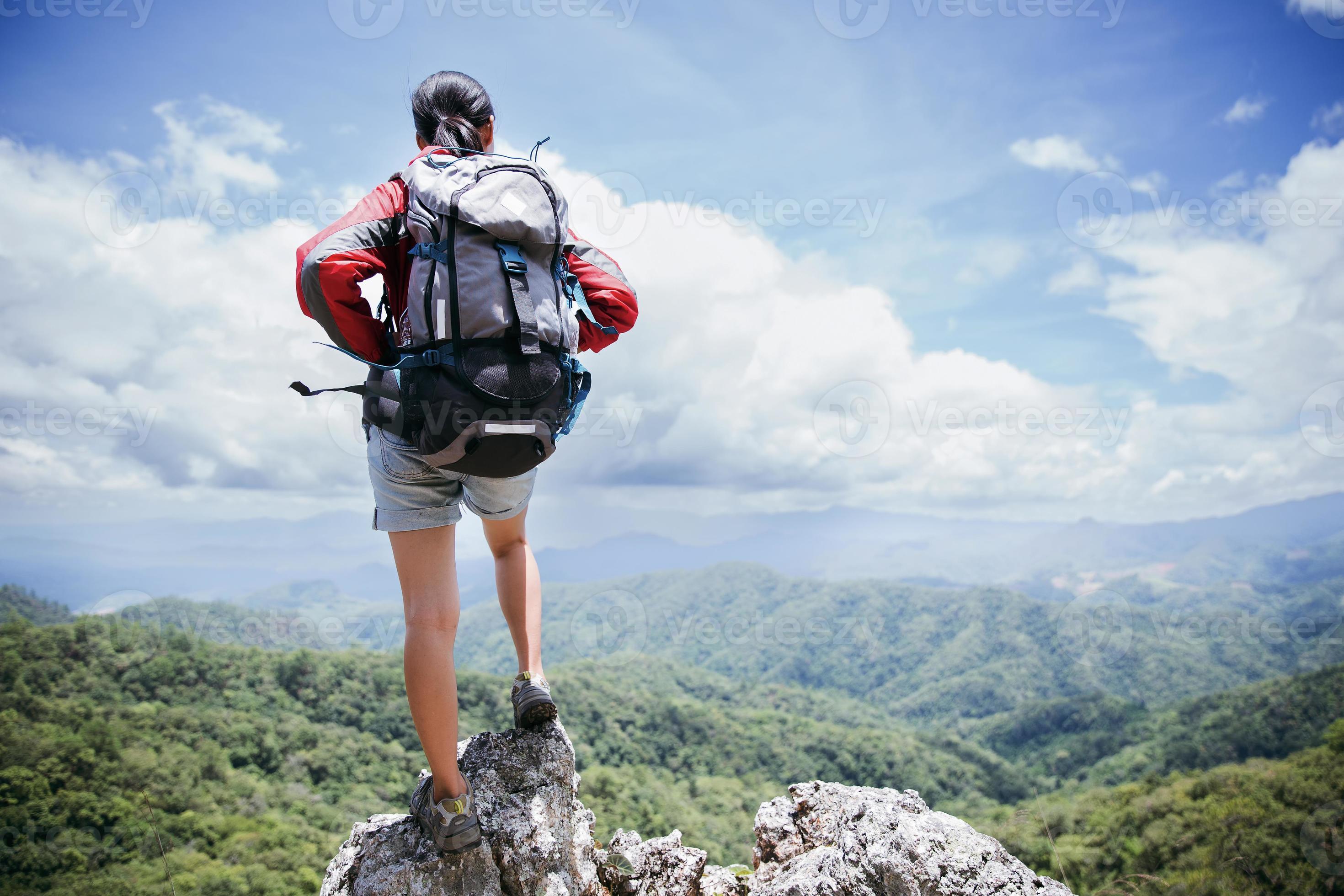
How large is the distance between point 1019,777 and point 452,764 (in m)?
98.8

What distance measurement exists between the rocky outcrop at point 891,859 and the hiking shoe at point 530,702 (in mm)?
1583

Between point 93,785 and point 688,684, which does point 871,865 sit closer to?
point 93,785

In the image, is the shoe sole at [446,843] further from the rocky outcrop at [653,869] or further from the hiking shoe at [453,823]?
the rocky outcrop at [653,869]

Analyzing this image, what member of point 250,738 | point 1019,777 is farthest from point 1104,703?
point 250,738

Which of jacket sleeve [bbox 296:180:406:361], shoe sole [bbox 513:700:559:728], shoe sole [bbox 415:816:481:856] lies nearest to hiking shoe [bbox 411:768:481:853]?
shoe sole [bbox 415:816:481:856]

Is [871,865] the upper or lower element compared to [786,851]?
upper

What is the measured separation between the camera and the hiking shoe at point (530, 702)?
3924 millimetres

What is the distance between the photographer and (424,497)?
124 inches

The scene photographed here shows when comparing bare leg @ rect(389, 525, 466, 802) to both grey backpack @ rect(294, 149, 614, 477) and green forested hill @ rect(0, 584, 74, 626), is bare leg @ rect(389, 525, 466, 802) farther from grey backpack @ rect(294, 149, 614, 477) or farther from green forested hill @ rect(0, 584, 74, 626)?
green forested hill @ rect(0, 584, 74, 626)

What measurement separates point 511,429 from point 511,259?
737mm

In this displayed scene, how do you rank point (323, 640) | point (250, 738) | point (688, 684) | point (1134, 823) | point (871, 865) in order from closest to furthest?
point (871, 865), point (1134, 823), point (250, 738), point (688, 684), point (323, 640)

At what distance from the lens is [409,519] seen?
3.14 meters

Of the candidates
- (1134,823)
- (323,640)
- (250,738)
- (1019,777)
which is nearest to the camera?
(1134,823)

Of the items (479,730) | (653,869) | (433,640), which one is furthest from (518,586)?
(479,730)
